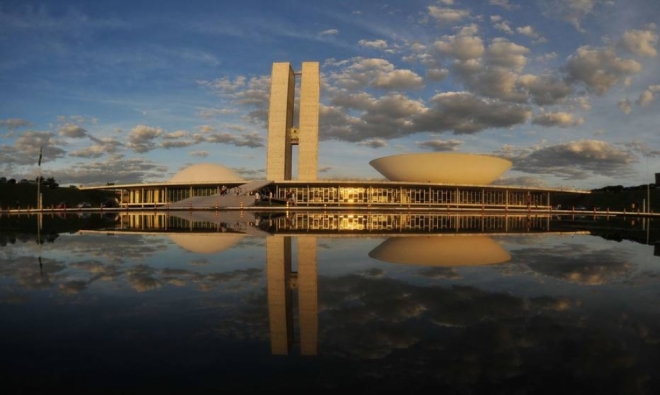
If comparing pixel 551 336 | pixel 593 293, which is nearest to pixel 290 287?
pixel 551 336

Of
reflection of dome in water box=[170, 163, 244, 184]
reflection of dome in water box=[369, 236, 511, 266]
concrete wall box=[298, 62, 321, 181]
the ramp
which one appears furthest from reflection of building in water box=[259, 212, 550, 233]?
reflection of dome in water box=[170, 163, 244, 184]

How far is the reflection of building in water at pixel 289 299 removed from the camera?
4801 millimetres

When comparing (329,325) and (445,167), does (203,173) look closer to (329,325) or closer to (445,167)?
(445,167)

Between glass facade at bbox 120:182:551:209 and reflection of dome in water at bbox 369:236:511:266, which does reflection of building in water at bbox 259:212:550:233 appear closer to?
reflection of dome in water at bbox 369:236:511:266

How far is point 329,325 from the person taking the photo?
536 centimetres

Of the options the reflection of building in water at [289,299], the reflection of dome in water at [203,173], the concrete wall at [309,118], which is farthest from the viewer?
the reflection of dome in water at [203,173]

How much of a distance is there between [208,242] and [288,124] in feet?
→ 184

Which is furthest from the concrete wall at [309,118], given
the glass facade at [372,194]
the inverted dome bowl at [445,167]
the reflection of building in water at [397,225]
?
the reflection of building in water at [397,225]

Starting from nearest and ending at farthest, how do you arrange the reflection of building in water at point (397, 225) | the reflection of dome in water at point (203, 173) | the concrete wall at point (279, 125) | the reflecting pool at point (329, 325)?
the reflecting pool at point (329, 325)
the reflection of building in water at point (397, 225)
the concrete wall at point (279, 125)
the reflection of dome in water at point (203, 173)

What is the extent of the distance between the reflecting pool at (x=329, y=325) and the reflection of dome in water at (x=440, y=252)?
30 centimetres

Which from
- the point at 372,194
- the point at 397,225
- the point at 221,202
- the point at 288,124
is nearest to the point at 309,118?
the point at 288,124

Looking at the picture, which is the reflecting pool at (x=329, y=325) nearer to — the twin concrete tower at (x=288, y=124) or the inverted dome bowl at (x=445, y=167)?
the inverted dome bowl at (x=445, y=167)

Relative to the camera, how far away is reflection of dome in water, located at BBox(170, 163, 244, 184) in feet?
249

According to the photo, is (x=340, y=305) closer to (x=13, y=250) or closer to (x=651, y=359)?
(x=651, y=359)
